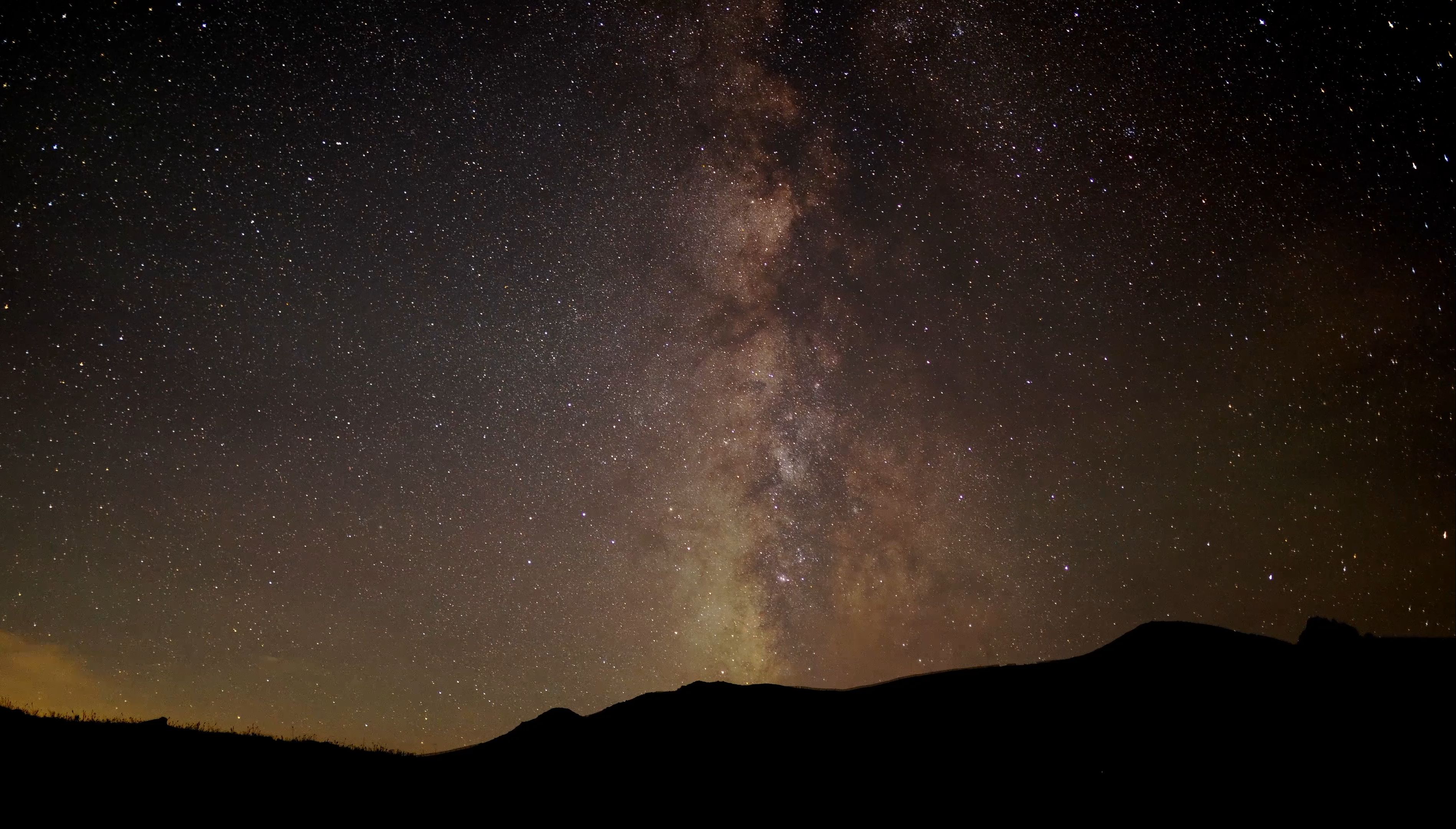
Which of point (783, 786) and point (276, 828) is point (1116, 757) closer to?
point (783, 786)

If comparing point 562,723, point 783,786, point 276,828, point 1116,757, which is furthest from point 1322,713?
point 276,828

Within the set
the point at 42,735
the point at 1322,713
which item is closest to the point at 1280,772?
the point at 1322,713

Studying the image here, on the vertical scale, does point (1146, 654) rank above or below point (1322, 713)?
above

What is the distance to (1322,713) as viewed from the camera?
8.61 metres

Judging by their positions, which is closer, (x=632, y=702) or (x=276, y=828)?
(x=276, y=828)

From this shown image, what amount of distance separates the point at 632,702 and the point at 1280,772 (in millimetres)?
9921

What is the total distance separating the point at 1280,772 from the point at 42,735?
1540 cm

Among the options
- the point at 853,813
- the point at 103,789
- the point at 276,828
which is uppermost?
the point at 103,789

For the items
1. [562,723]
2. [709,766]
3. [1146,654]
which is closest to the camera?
[709,766]

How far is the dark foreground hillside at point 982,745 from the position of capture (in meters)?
7.95

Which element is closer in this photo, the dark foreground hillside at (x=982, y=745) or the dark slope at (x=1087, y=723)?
the dark foreground hillside at (x=982, y=745)

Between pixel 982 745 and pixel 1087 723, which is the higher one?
pixel 1087 723

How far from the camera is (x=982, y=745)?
9.38 m

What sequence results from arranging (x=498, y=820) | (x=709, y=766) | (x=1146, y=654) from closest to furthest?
(x=498, y=820)
(x=709, y=766)
(x=1146, y=654)
